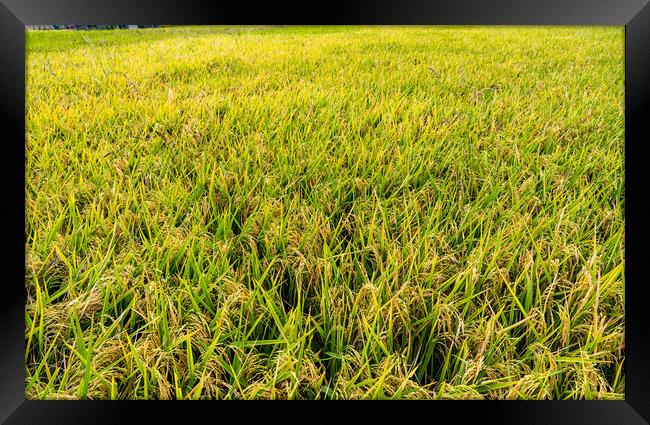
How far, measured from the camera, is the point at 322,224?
3.44ft

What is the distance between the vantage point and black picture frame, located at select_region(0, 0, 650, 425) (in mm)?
805

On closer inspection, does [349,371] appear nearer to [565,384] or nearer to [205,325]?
[205,325]

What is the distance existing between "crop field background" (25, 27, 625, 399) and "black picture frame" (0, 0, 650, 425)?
35 mm

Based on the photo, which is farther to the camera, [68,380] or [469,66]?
[469,66]

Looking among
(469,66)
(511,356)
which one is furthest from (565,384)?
(469,66)

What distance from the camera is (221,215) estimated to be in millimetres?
1105

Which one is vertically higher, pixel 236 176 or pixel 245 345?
pixel 236 176

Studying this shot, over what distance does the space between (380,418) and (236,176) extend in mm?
787

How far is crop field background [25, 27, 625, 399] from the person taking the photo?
0.82 metres
